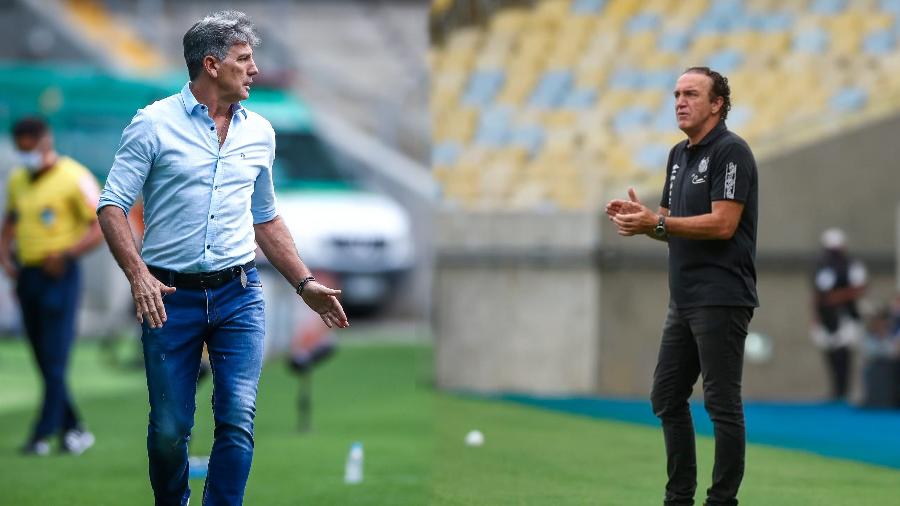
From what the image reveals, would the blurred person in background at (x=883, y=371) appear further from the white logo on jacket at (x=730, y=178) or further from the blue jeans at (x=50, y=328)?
the white logo on jacket at (x=730, y=178)

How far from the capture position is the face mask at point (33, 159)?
10891 mm

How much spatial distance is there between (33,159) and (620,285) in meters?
8.61

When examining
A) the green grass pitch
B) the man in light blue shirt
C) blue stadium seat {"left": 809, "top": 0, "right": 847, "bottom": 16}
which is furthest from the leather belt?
blue stadium seat {"left": 809, "top": 0, "right": 847, "bottom": 16}

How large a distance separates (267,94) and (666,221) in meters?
20.1

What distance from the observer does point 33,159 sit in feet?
35.8

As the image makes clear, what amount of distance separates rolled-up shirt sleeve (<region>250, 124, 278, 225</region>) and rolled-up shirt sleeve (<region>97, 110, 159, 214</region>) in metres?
0.50

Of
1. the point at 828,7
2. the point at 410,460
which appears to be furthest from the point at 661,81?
the point at 410,460

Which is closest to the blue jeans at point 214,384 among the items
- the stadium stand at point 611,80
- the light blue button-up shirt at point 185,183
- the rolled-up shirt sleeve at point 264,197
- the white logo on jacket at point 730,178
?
the light blue button-up shirt at point 185,183

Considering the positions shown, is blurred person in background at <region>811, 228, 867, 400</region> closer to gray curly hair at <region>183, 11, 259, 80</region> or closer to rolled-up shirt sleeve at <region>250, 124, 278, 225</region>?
rolled-up shirt sleeve at <region>250, 124, 278, 225</region>

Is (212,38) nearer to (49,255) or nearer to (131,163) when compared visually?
(131,163)

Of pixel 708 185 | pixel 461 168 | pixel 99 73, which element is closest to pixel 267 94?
pixel 99 73

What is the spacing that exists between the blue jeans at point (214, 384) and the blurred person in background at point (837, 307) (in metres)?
12.0

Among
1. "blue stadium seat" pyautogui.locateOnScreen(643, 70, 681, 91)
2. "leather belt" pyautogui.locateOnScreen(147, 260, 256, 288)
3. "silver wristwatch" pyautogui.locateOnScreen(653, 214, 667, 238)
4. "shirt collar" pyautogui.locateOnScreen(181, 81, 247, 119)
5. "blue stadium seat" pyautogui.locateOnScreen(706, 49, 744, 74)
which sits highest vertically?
"blue stadium seat" pyautogui.locateOnScreen(706, 49, 744, 74)

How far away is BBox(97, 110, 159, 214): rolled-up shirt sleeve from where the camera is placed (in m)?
6.06
